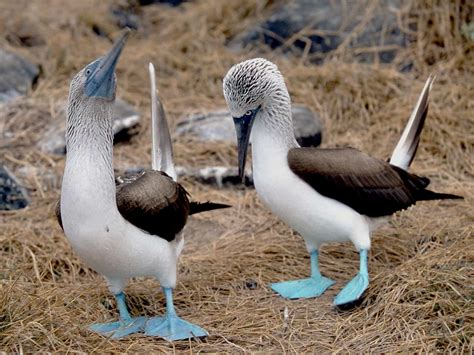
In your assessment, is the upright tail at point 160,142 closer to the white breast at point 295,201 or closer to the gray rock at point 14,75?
the white breast at point 295,201

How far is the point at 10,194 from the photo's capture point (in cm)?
597

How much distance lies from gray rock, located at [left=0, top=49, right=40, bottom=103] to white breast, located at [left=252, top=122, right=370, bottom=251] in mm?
3565

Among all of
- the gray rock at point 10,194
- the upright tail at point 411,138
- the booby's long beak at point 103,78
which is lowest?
the gray rock at point 10,194

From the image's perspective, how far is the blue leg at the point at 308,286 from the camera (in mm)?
4723

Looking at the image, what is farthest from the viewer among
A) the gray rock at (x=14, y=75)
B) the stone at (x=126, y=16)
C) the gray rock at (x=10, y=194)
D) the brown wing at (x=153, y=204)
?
the stone at (x=126, y=16)

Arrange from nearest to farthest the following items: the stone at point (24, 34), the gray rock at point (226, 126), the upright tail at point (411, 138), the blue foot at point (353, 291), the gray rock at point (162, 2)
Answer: the blue foot at point (353, 291) < the upright tail at point (411, 138) < the gray rock at point (226, 126) < the stone at point (24, 34) < the gray rock at point (162, 2)

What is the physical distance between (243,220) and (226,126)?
121 centimetres

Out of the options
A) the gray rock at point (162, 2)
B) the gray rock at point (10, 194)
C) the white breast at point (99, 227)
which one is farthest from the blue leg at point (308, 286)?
the gray rock at point (162, 2)

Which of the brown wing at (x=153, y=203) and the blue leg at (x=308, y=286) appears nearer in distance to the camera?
the brown wing at (x=153, y=203)

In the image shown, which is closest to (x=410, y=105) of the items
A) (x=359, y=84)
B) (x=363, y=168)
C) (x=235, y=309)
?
(x=359, y=84)

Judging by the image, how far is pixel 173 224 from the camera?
427cm

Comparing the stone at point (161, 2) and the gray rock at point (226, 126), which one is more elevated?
the stone at point (161, 2)

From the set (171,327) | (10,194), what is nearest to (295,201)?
(171,327)

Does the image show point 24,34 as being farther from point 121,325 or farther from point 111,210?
point 111,210
